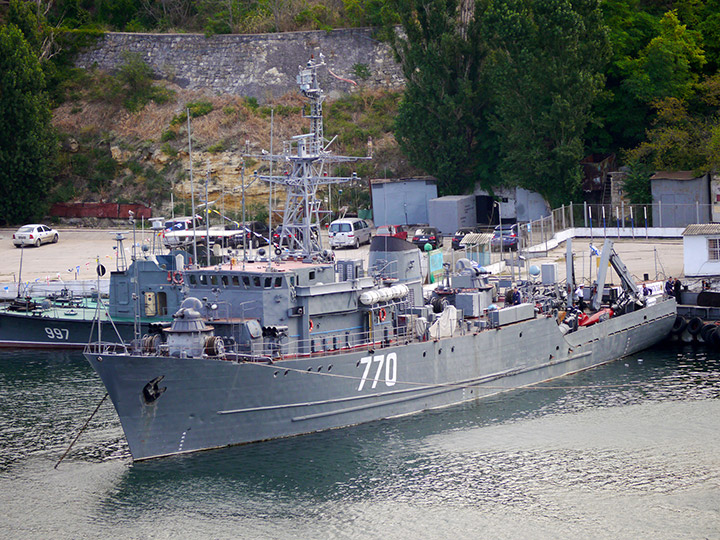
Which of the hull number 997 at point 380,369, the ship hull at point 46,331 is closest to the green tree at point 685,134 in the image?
the hull number 997 at point 380,369

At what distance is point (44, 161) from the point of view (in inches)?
2315

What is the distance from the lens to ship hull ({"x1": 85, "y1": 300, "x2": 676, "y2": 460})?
2350cm

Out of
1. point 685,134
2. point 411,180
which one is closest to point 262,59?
point 411,180

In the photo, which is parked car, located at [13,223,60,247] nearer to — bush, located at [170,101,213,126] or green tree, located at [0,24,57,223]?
green tree, located at [0,24,57,223]

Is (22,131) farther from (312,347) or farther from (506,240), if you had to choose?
(312,347)

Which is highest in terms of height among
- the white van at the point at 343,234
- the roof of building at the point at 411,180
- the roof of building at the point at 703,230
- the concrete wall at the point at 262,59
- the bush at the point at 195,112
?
the concrete wall at the point at 262,59

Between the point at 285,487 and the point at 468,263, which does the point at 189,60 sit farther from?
the point at 285,487

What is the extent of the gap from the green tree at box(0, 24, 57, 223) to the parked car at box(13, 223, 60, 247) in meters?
5.09

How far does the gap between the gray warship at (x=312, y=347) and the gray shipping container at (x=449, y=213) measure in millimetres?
20203

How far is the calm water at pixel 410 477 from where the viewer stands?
20.8m

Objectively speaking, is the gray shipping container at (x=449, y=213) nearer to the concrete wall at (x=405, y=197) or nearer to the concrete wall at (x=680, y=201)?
the concrete wall at (x=405, y=197)

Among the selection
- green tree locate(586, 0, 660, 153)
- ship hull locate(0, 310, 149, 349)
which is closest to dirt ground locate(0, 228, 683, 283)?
ship hull locate(0, 310, 149, 349)

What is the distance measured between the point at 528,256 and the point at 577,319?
46.4 feet

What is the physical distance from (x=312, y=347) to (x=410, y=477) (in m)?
4.77
